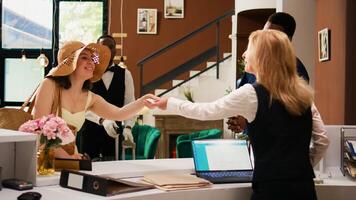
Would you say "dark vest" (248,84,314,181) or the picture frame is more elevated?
the picture frame

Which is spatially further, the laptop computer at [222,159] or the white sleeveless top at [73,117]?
the white sleeveless top at [73,117]

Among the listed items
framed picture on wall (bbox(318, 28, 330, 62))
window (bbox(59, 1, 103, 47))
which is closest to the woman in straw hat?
framed picture on wall (bbox(318, 28, 330, 62))

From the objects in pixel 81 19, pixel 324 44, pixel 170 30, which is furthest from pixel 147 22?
pixel 324 44

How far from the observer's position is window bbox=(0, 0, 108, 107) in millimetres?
9148

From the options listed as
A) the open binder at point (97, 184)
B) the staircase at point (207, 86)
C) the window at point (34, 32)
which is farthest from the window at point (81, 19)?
the open binder at point (97, 184)

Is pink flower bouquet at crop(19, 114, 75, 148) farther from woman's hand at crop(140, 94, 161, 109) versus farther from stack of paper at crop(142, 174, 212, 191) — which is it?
woman's hand at crop(140, 94, 161, 109)

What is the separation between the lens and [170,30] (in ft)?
30.1

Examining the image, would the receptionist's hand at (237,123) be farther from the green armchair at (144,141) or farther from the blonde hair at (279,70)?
the green armchair at (144,141)

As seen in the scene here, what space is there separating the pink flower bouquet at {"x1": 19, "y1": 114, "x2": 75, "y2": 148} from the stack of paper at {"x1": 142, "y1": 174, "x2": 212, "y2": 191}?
41cm

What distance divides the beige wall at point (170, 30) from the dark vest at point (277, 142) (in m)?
7.08

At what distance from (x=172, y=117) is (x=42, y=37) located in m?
3.20

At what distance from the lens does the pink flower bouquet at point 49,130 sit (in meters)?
2.20

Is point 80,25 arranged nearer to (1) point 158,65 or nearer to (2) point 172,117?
(1) point 158,65

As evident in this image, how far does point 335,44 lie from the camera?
522cm
